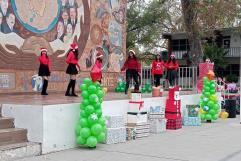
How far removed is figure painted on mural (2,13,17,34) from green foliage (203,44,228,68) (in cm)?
2850

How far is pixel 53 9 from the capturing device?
1638 cm

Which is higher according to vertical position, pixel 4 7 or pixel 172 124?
pixel 4 7

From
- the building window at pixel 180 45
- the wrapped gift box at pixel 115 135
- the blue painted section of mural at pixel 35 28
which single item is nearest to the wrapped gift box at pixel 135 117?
the wrapped gift box at pixel 115 135

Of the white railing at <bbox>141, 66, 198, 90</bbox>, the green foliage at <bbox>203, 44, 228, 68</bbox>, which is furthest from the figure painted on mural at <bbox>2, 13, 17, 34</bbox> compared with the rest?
the green foliage at <bbox>203, 44, 228, 68</bbox>

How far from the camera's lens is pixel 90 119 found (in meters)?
10.3

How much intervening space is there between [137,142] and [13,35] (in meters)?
5.85

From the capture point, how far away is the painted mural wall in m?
14.8

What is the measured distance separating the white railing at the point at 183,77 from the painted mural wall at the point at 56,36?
90.4 inches

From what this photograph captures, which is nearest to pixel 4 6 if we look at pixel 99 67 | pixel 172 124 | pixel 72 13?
pixel 72 13

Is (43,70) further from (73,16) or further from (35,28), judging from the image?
(73,16)

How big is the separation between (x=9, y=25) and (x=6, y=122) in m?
5.49

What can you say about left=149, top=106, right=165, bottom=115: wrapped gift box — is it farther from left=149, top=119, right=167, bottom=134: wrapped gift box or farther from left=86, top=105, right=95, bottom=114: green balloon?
left=86, top=105, right=95, bottom=114: green balloon

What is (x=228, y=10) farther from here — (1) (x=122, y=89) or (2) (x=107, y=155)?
(2) (x=107, y=155)

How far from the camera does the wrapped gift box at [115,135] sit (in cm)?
1117
